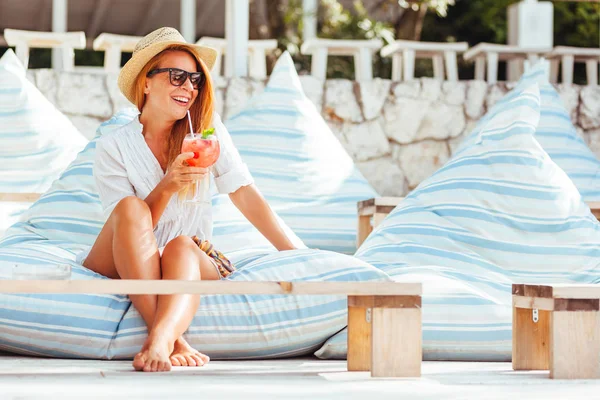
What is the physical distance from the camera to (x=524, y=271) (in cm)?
346

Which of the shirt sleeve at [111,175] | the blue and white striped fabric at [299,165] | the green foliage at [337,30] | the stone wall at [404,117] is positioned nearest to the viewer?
the shirt sleeve at [111,175]

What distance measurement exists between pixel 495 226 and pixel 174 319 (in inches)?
54.8

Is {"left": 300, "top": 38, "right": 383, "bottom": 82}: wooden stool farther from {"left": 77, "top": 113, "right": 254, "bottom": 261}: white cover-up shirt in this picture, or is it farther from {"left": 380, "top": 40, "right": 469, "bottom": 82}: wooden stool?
{"left": 77, "top": 113, "right": 254, "bottom": 261}: white cover-up shirt

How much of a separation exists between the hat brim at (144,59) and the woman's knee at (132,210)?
1.72 feet

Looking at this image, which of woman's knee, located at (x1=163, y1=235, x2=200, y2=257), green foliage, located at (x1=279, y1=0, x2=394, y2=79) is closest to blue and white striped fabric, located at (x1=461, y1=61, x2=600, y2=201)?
woman's knee, located at (x1=163, y1=235, x2=200, y2=257)

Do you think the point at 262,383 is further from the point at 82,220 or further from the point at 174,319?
the point at 82,220

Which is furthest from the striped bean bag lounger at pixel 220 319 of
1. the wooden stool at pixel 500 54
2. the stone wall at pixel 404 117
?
the wooden stool at pixel 500 54

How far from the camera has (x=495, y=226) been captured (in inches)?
140

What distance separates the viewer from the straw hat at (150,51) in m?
3.01

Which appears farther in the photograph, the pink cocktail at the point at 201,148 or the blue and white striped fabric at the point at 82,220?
the blue and white striped fabric at the point at 82,220

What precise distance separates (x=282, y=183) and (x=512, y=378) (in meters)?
2.09

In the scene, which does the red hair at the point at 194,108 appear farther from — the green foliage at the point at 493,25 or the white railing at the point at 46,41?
the green foliage at the point at 493,25

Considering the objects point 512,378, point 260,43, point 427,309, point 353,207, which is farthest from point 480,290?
point 260,43

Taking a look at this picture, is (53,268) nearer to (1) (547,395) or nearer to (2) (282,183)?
(1) (547,395)
